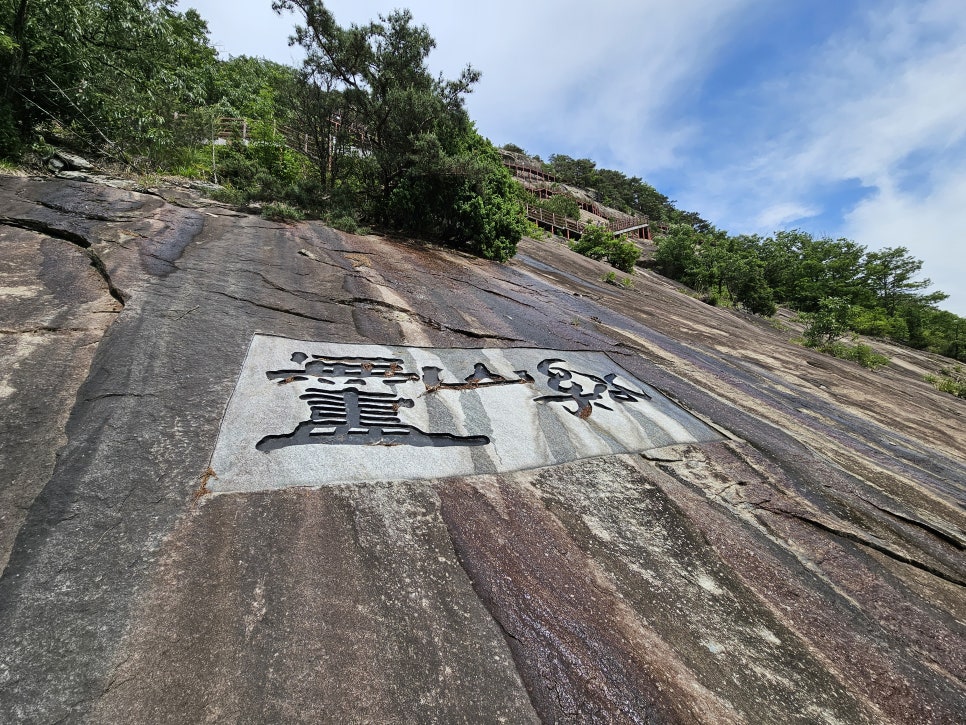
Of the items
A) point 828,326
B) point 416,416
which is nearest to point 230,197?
point 416,416

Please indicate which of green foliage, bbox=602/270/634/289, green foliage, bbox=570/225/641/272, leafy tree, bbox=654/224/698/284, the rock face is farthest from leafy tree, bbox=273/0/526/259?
leafy tree, bbox=654/224/698/284

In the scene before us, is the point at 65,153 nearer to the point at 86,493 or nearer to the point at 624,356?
the point at 86,493

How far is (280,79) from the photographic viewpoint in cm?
937

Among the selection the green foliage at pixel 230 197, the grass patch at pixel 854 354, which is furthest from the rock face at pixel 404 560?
the grass patch at pixel 854 354

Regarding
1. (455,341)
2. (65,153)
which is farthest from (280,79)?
Answer: (455,341)

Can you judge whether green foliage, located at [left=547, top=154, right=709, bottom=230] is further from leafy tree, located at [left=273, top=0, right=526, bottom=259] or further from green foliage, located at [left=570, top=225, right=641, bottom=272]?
leafy tree, located at [left=273, top=0, right=526, bottom=259]

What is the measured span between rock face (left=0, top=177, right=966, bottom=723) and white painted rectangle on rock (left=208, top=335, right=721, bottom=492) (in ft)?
0.19

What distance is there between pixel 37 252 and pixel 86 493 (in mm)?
3856

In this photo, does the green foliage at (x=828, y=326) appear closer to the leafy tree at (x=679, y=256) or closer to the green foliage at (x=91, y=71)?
the leafy tree at (x=679, y=256)

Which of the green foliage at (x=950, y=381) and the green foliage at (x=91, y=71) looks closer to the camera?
the green foliage at (x=91, y=71)

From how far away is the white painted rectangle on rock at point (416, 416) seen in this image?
94.7 inches

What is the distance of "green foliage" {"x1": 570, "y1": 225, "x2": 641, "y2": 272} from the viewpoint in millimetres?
16781

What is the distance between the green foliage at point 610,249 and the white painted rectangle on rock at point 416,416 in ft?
45.3

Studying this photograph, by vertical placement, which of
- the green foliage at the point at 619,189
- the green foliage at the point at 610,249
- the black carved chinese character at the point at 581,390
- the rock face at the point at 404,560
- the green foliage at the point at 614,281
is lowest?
the rock face at the point at 404,560
